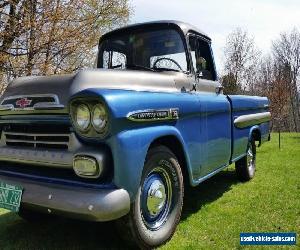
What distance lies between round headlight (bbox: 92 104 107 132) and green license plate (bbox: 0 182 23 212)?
0.89 m

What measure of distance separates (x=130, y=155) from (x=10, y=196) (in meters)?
1.15

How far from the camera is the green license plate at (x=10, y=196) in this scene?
10.6ft

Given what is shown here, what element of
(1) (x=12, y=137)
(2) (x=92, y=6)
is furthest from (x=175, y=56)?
(2) (x=92, y=6)

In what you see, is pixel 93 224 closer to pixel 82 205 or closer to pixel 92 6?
pixel 82 205

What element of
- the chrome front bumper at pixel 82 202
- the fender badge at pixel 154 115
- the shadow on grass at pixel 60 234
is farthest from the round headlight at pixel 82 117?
the shadow on grass at pixel 60 234

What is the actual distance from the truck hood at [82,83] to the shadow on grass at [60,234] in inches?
54.5

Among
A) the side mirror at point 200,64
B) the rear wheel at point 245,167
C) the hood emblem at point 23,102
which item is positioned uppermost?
the side mirror at point 200,64

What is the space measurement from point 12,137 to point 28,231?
46.6 inches

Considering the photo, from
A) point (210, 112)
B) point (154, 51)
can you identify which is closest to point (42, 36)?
point (154, 51)

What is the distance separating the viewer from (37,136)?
133 inches

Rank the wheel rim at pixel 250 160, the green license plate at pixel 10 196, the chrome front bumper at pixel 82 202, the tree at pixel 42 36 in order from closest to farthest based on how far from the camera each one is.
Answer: the chrome front bumper at pixel 82 202 < the green license plate at pixel 10 196 < the wheel rim at pixel 250 160 < the tree at pixel 42 36

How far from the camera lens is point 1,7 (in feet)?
39.9

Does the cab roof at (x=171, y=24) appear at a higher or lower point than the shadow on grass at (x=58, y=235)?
higher

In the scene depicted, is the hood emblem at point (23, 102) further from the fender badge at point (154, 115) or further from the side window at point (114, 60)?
the side window at point (114, 60)
